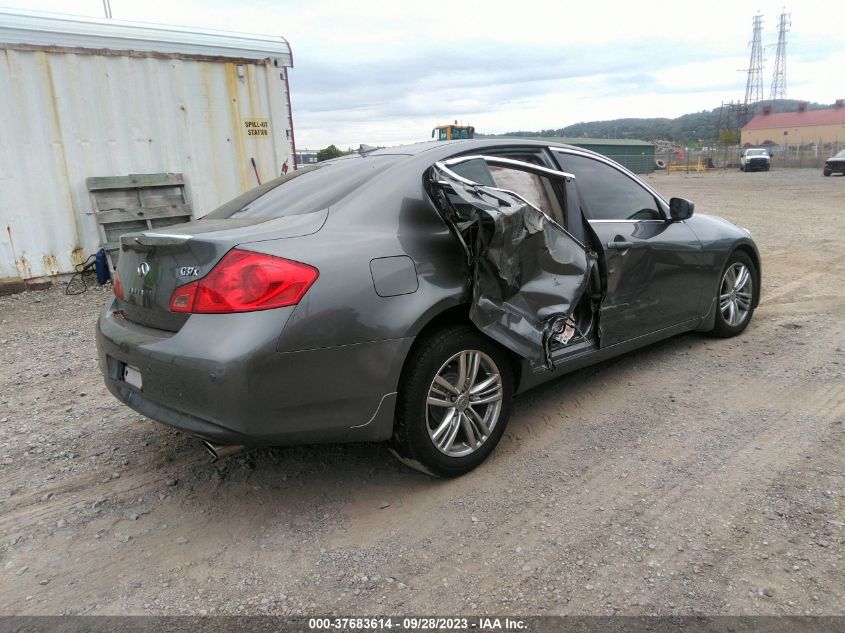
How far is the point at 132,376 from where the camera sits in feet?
9.36

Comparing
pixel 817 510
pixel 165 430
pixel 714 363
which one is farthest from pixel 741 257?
pixel 165 430

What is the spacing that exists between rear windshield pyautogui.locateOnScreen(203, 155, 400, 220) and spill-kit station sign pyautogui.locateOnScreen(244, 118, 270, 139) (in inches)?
217

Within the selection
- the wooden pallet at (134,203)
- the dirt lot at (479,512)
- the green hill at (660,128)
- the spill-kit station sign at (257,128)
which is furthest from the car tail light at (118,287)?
the green hill at (660,128)

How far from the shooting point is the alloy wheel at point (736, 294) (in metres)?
5.05

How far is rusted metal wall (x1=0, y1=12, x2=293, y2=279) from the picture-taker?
24.0ft

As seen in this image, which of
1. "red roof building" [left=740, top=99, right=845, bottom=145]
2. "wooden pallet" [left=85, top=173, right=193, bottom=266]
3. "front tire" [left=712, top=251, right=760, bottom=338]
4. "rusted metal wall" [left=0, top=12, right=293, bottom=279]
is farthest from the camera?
"red roof building" [left=740, top=99, right=845, bottom=145]

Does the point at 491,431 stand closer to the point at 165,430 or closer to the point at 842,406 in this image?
the point at 165,430

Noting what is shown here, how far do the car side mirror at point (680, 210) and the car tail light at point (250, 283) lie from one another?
2.98 m

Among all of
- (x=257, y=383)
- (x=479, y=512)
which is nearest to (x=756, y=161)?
(x=479, y=512)

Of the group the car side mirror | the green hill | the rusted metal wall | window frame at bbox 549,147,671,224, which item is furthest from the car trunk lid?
the green hill

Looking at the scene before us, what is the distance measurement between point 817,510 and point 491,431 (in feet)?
4.86

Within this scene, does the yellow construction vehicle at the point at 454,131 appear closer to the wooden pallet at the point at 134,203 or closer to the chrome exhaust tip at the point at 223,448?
the wooden pallet at the point at 134,203

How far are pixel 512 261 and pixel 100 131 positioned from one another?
22.0ft

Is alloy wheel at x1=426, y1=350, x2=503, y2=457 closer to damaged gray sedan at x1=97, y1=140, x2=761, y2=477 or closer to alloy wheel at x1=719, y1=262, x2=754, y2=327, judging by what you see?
A: damaged gray sedan at x1=97, y1=140, x2=761, y2=477
